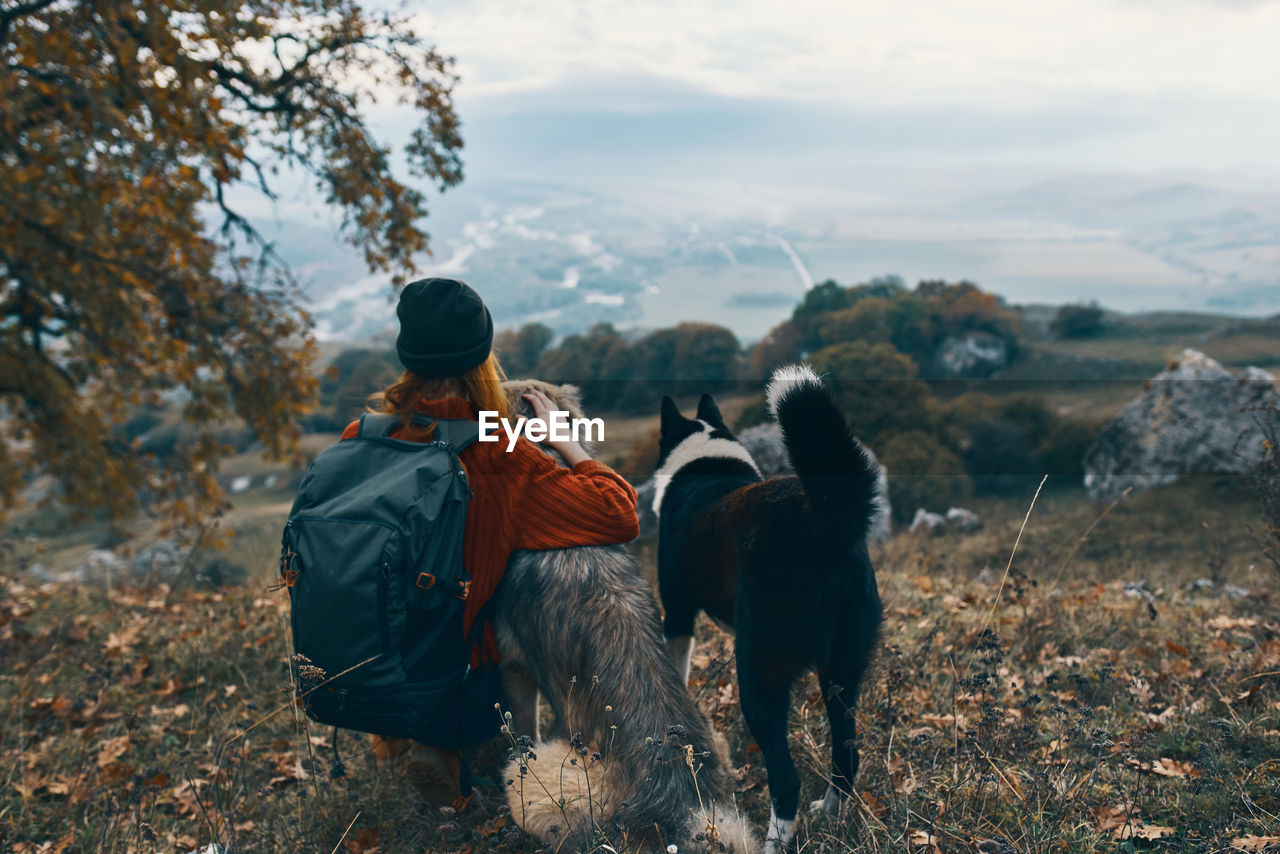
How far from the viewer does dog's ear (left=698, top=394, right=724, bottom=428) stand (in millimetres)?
4180

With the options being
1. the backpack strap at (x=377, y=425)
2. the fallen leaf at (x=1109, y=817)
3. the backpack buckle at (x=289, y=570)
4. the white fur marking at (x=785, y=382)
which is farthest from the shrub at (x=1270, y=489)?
the backpack buckle at (x=289, y=570)

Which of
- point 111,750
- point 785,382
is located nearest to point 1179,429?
point 785,382

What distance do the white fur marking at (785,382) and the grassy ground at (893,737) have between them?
4.96ft

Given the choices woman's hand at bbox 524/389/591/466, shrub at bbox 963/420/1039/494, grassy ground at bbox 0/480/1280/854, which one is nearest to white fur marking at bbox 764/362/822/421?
woman's hand at bbox 524/389/591/466

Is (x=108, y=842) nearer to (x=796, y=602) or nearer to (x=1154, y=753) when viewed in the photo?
(x=796, y=602)

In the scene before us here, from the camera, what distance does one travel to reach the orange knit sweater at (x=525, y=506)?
290 cm

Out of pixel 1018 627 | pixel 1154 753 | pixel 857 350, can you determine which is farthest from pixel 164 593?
pixel 857 350

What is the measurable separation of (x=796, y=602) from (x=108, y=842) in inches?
121

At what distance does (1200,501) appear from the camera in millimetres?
14633

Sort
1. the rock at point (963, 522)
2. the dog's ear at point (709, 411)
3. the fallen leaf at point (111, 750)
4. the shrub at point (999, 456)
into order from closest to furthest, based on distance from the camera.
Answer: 1. the fallen leaf at point (111, 750)
2. the dog's ear at point (709, 411)
3. the rock at point (963, 522)
4. the shrub at point (999, 456)

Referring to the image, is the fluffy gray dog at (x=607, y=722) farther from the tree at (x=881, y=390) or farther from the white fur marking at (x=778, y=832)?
the tree at (x=881, y=390)

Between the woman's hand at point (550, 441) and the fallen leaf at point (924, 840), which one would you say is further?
the woman's hand at point (550, 441)

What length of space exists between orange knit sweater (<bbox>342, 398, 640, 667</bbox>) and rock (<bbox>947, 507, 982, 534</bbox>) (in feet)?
40.8

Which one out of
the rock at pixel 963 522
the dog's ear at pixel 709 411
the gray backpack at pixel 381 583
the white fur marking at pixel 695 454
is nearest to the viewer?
the gray backpack at pixel 381 583
